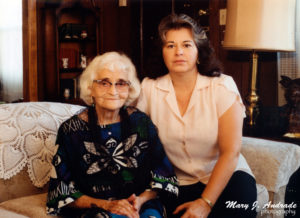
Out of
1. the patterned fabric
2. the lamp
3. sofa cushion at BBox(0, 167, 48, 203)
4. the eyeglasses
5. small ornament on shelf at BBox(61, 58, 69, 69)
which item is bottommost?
sofa cushion at BBox(0, 167, 48, 203)

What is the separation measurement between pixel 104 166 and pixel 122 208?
0.20m

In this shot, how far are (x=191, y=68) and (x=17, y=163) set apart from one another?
86 centimetres

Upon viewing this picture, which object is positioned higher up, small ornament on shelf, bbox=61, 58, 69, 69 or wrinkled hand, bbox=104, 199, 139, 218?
small ornament on shelf, bbox=61, 58, 69, 69

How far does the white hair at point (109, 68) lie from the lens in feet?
5.15

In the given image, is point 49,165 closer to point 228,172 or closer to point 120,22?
point 228,172

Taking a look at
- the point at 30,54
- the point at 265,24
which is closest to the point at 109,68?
the point at 265,24

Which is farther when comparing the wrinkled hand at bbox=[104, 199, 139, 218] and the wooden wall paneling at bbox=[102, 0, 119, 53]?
the wooden wall paneling at bbox=[102, 0, 119, 53]

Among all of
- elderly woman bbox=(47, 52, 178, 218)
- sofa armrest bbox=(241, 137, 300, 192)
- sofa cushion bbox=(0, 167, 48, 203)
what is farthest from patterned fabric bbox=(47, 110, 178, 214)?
sofa armrest bbox=(241, 137, 300, 192)

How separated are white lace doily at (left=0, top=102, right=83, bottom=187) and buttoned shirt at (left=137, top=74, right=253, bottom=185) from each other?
0.49 m

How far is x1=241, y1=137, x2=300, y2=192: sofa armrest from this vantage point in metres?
1.81

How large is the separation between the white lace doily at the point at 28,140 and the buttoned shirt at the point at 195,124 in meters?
0.49

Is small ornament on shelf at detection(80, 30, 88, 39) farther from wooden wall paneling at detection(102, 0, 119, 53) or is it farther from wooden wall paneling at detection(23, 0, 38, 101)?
wooden wall paneling at detection(23, 0, 38, 101)

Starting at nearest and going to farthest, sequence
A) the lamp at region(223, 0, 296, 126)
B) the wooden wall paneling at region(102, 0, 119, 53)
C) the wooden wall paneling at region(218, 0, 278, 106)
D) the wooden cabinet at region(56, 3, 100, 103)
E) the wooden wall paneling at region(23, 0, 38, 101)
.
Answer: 1. the lamp at region(223, 0, 296, 126)
2. the wooden wall paneling at region(218, 0, 278, 106)
3. the wooden wall paneling at region(23, 0, 38, 101)
4. the wooden cabinet at region(56, 3, 100, 103)
5. the wooden wall paneling at region(102, 0, 119, 53)

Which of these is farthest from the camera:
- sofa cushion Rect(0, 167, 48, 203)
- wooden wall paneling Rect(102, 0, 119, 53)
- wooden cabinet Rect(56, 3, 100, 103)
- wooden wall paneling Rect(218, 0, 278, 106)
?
wooden wall paneling Rect(102, 0, 119, 53)
